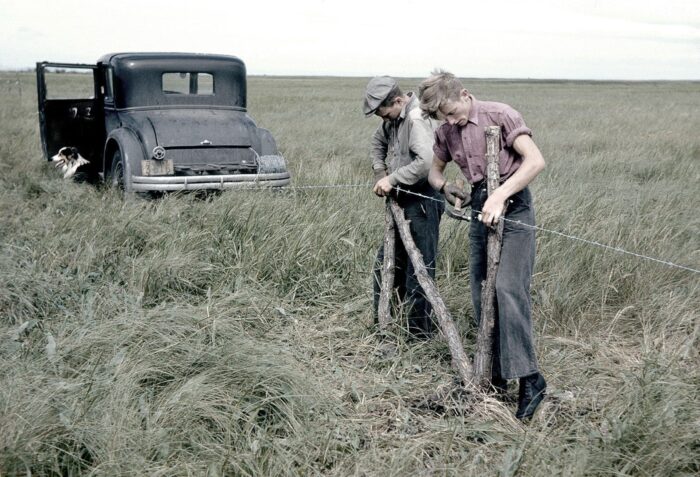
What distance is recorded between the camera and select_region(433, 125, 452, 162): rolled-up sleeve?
3927 mm

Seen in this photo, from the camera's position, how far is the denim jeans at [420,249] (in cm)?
462

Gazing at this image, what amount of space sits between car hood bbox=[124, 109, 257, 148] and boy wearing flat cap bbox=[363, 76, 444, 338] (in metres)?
3.68

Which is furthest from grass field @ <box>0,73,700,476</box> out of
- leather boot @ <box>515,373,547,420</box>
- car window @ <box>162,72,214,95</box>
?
car window @ <box>162,72,214,95</box>

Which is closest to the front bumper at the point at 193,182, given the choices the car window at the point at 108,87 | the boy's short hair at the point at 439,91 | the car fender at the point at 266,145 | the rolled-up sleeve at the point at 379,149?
the car fender at the point at 266,145

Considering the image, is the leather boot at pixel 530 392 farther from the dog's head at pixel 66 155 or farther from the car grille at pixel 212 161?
the dog's head at pixel 66 155

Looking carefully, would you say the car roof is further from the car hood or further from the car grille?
the car grille

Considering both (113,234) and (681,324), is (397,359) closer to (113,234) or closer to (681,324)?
(681,324)

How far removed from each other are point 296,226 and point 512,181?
2.83m

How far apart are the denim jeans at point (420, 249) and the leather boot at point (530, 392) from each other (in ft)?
3.37

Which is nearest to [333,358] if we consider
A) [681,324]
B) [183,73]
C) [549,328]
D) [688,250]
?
[549,328]

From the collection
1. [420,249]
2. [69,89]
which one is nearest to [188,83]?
[420,249]

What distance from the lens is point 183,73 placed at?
8977 millimetres

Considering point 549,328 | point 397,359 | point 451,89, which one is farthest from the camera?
point 549,328

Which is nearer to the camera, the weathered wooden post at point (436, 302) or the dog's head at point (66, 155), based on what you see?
the weathered wooden post at point (436, 302)
